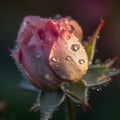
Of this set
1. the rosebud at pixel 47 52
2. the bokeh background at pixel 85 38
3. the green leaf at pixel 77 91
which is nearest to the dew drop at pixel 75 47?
the rosebud at pixel 47 52

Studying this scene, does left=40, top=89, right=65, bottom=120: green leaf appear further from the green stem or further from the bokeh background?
the bokeh background

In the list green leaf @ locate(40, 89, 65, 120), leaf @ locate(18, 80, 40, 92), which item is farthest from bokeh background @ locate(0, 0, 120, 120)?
green leaf @ locate(40, 89, 65, 120)

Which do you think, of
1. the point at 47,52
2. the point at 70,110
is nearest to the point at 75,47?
the point at 47,52

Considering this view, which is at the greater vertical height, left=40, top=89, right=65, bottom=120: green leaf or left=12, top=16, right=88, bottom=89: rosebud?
left=12, top=16, right=88, bottom=89: rosebud

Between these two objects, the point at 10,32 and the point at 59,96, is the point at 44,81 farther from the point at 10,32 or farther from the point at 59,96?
the point at 10,32

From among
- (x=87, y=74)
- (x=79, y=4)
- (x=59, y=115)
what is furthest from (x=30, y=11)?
(x=87, y=74)

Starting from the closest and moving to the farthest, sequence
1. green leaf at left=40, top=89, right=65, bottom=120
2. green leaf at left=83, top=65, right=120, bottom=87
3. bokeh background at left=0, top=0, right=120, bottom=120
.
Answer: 1. green leaf at left=40, top=89, right=65, bottom=120
2. green leaf at left=83, top=65, right=120, bottom=87
3. bokeh background at left=0, top=0, right=120, bottom=120
